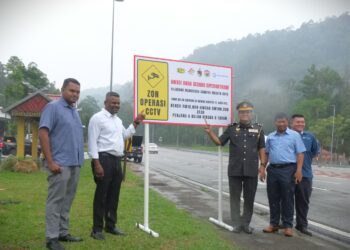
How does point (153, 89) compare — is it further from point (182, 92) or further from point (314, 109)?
point (314, 109)

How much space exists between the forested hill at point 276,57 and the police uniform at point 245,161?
100228 mm

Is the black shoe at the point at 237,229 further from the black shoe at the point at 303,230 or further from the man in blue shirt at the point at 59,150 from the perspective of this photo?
the man in blue shirt at the point at 59,150

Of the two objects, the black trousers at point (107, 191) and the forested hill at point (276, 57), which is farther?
the forested hill at point (276, 57)

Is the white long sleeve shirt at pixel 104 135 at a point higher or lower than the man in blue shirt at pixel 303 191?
higher

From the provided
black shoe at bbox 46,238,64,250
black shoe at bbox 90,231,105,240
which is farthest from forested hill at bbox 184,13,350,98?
black shoe at bbox 46,238,64,250

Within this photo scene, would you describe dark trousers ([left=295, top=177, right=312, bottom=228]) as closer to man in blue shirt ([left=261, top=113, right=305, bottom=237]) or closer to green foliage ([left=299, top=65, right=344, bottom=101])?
man in blue shirt ([left=261, top=113, right=305, bottom=237])

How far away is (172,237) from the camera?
5926 millimetres

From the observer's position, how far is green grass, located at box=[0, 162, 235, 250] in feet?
17.6

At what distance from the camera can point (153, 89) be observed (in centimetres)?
665

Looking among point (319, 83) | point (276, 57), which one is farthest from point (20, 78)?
point (276, 57)

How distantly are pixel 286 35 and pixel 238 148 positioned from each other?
13814 cm

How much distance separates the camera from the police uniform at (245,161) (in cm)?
669

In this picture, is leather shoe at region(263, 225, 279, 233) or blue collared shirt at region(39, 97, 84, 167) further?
leather shoe at region(263, 225, 279, 233)

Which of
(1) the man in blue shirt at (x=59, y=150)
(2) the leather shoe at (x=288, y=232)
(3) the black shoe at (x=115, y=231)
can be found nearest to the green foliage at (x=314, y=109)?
(2) the leather shoe at (x=288, y=232)
